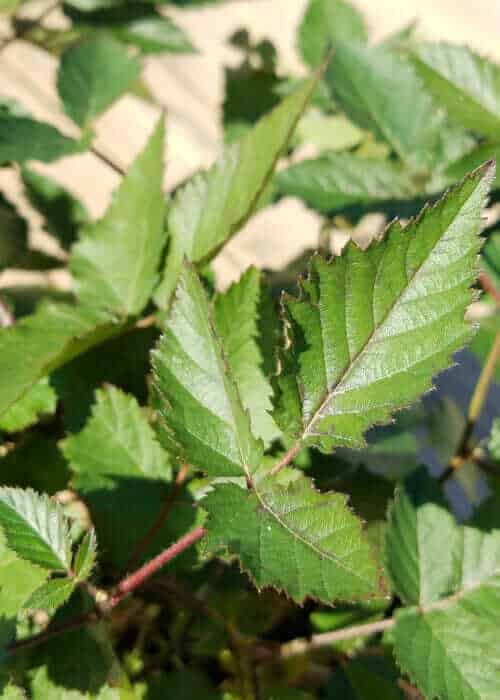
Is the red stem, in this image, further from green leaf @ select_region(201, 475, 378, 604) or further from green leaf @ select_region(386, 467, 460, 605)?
green leaf @ select_region(386, 467, 460, 605)

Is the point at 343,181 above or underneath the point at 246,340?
above

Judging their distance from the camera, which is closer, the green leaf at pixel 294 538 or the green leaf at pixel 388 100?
the green leaf at pixel 294 538

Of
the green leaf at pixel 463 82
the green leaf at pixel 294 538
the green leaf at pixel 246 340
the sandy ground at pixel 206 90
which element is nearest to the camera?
the green leaf at pixel 294 538

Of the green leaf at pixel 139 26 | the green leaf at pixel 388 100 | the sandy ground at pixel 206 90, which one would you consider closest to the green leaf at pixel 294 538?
the green leaf at pixel 388 100

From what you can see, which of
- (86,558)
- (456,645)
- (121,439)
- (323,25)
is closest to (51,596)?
(86,558)

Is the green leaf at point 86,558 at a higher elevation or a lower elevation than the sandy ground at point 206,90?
lower

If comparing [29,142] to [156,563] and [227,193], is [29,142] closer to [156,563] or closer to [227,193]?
[227,193]

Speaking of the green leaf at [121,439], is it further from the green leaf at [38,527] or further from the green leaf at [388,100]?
the green leaf at [388,100]
